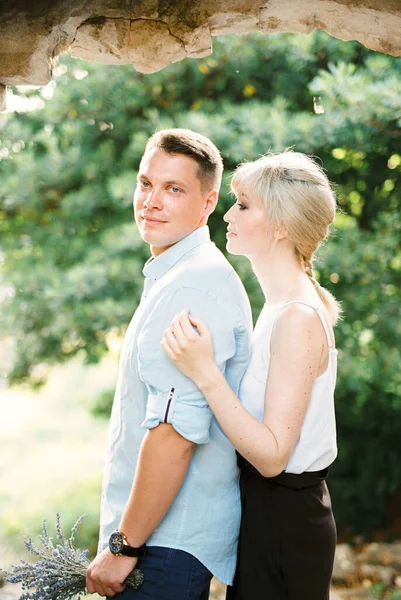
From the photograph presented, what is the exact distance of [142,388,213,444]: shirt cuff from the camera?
1.58 metres

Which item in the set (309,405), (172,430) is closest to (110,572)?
(172,430)

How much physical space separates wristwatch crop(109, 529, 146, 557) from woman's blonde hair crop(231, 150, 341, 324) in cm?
85

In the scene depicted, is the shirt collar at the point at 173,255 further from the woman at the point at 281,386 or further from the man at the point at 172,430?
the woman at the point at 281,386

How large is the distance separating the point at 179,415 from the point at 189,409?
0.03 metres

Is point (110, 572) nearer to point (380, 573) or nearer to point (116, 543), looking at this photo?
point (116, 543)

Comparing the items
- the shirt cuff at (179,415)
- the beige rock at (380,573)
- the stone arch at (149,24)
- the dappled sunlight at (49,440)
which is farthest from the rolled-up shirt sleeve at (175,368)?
the dappled sunlight at (49,440)

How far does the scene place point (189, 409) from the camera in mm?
1613

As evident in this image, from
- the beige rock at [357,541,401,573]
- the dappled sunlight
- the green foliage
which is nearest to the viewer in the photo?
the green foliage

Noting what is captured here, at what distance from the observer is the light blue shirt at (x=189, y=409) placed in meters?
1.63

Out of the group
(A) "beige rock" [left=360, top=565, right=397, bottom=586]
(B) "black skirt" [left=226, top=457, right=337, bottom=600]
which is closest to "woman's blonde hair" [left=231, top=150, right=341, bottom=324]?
(B) "black skirt" [left=226, top=457, right=337, bottom=600]

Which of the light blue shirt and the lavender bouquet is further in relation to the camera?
the lavender bouquet

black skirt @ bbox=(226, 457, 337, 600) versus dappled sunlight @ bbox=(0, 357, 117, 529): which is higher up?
black skirt @ bbox=(226, 457, 337, 600)

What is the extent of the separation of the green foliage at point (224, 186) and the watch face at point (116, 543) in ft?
7.27

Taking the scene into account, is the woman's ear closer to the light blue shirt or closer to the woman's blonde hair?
the woman's blonde hair
